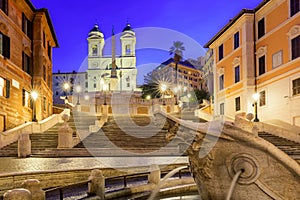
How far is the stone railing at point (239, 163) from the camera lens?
5.12 meters

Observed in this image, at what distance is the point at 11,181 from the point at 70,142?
822cm

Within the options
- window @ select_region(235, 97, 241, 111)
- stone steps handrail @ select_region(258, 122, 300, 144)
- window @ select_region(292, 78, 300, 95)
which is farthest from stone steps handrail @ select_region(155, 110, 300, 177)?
window @ select_region(235, 97, 241, 111)

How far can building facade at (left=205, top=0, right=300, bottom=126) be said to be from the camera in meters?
23.2

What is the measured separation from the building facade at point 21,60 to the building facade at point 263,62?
1625 centimetres

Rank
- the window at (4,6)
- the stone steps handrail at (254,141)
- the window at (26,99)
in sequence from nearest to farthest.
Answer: the stone steps handrail at (254,141)
the window at (4,6)
the window at (26,99)

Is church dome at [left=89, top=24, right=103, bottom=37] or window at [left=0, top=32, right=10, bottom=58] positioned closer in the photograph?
window at [left=0, top=32, right=10, bottom=58]

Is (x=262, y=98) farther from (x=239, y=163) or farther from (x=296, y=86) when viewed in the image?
(x=239, y=163)

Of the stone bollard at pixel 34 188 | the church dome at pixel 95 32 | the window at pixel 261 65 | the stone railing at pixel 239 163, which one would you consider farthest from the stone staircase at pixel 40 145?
the church dome at pixel 95 32

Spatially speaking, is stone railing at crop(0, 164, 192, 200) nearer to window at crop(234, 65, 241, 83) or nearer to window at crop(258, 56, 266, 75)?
window at crop(258, 56, 266, 75)

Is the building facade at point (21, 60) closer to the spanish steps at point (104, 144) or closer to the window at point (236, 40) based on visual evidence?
the spanish steps at point (104, 144)

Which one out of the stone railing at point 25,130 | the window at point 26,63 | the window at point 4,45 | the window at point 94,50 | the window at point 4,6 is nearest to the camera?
the stone railing at point 25,130

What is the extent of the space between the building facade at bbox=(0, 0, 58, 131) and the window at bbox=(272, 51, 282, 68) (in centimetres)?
1742

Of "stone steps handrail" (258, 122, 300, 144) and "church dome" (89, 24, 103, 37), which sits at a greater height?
"church dome" (89, 24, 103, 37)

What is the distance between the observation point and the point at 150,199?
28.9 feet
